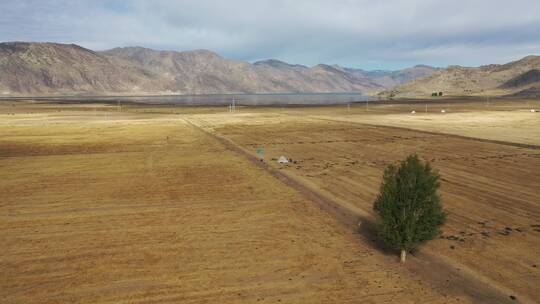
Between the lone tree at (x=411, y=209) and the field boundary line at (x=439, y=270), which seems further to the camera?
the lone tree at (x=411, y=209)

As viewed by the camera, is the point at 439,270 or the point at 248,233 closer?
the point at 439,270

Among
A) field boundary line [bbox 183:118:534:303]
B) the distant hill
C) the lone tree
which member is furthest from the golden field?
the distant hill

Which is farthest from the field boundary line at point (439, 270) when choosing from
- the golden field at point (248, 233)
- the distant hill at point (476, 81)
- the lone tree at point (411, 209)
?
the distant hill at point (476, 81)

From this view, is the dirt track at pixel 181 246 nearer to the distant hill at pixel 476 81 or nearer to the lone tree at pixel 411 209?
the lone tree at pixel 411 209

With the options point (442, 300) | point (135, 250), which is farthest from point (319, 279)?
point (135, 250)

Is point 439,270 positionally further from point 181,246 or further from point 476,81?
point 476,81

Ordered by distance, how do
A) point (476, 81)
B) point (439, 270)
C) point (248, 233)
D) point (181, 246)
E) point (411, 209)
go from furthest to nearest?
point (476, 81) → point (248, 233) → point (181, 246) → point (411, 209) → point (439, 270)

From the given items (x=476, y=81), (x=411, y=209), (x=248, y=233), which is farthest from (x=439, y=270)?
(x=476, y=81)

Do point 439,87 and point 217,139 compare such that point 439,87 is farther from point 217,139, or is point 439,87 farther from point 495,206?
point 495,206

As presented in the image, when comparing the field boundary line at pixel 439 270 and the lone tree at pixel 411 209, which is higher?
the lone tree at pixel 411 209
